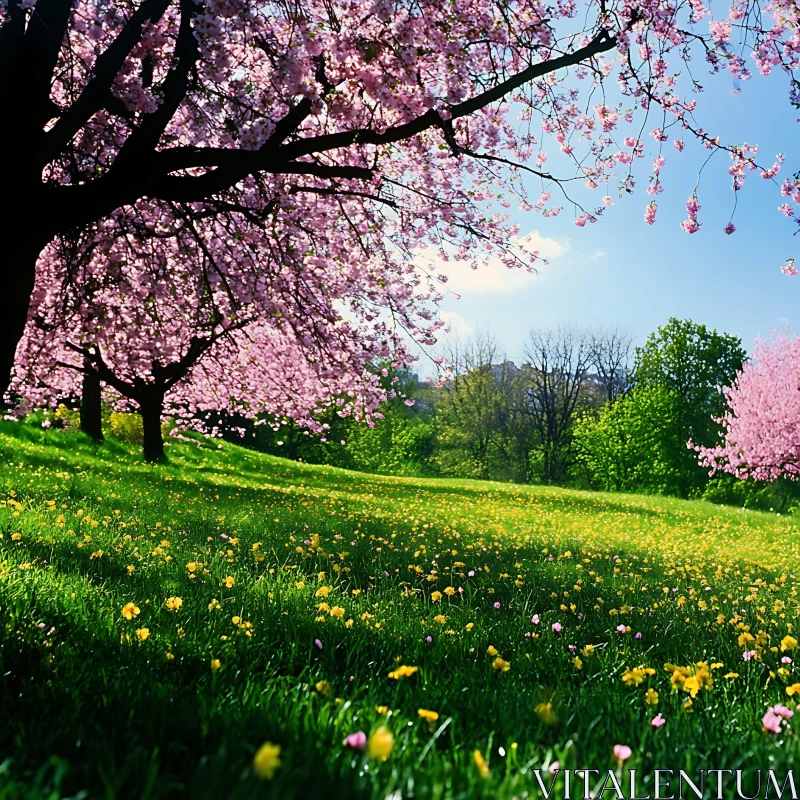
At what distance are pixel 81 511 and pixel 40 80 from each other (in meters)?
4.79

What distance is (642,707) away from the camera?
270 cm

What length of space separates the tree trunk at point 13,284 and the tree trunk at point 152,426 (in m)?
14.3

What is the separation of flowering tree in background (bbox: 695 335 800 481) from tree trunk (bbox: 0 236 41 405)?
31.1 meters

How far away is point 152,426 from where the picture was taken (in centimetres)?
1917

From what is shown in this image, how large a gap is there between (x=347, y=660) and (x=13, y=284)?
4017 mm

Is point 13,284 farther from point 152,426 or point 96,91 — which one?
point 152,426

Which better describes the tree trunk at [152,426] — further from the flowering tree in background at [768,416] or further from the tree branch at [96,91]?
the flowering tree in background at [768,416]

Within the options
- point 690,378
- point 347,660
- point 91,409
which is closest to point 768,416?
point 690,378

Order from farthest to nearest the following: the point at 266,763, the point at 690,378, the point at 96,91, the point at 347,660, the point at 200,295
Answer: the point at 690,378 → the point at 200,295 → the point at 96,91 → the point at 347,660 → the point at 266,763

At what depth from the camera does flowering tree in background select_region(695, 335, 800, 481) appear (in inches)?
1121

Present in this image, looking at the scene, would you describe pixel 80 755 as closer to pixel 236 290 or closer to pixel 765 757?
pixel 765 757

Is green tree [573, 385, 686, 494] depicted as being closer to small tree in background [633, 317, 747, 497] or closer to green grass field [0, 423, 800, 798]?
small tree in background [633, 317, 747, 497]

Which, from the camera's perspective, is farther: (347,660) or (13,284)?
(13,284)

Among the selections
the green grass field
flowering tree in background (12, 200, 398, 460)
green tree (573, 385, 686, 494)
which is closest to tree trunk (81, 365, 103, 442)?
flowering tree in background (12, 200, 398, 460)
